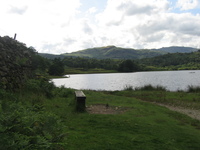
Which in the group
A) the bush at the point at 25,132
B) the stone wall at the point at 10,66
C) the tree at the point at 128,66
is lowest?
the bush at the point at 25,132

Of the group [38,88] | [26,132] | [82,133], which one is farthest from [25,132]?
[38,88]

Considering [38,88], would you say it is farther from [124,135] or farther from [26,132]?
[26,132]

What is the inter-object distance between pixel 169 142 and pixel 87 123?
3690 mm

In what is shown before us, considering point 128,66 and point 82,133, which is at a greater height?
point 128,66

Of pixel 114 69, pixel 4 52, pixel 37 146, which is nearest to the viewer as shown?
pixel 37 146

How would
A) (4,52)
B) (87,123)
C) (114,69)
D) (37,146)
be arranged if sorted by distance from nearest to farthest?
1. (37,146)
2. (87,123)
3. (4,52)
4. (114,69)

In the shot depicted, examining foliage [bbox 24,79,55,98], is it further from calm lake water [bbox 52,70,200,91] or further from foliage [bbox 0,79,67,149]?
calm lake water [bbox 52,70,200,91]

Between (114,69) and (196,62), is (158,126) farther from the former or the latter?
(196,62)

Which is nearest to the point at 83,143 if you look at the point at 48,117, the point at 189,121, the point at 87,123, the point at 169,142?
the point at 48,117

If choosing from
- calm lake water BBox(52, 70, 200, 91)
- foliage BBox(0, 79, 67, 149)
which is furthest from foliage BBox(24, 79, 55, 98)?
calm lake water BBox(52, 70, 200, 91)

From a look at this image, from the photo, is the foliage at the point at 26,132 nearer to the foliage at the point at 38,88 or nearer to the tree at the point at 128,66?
the foliage at the point at 38,88

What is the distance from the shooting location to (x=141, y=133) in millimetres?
7270

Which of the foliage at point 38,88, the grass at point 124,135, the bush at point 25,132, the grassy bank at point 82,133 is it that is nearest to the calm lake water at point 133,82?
the foliage at point 38,88

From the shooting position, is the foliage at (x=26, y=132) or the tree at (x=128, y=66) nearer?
the foliage at (x=26, y=132)
